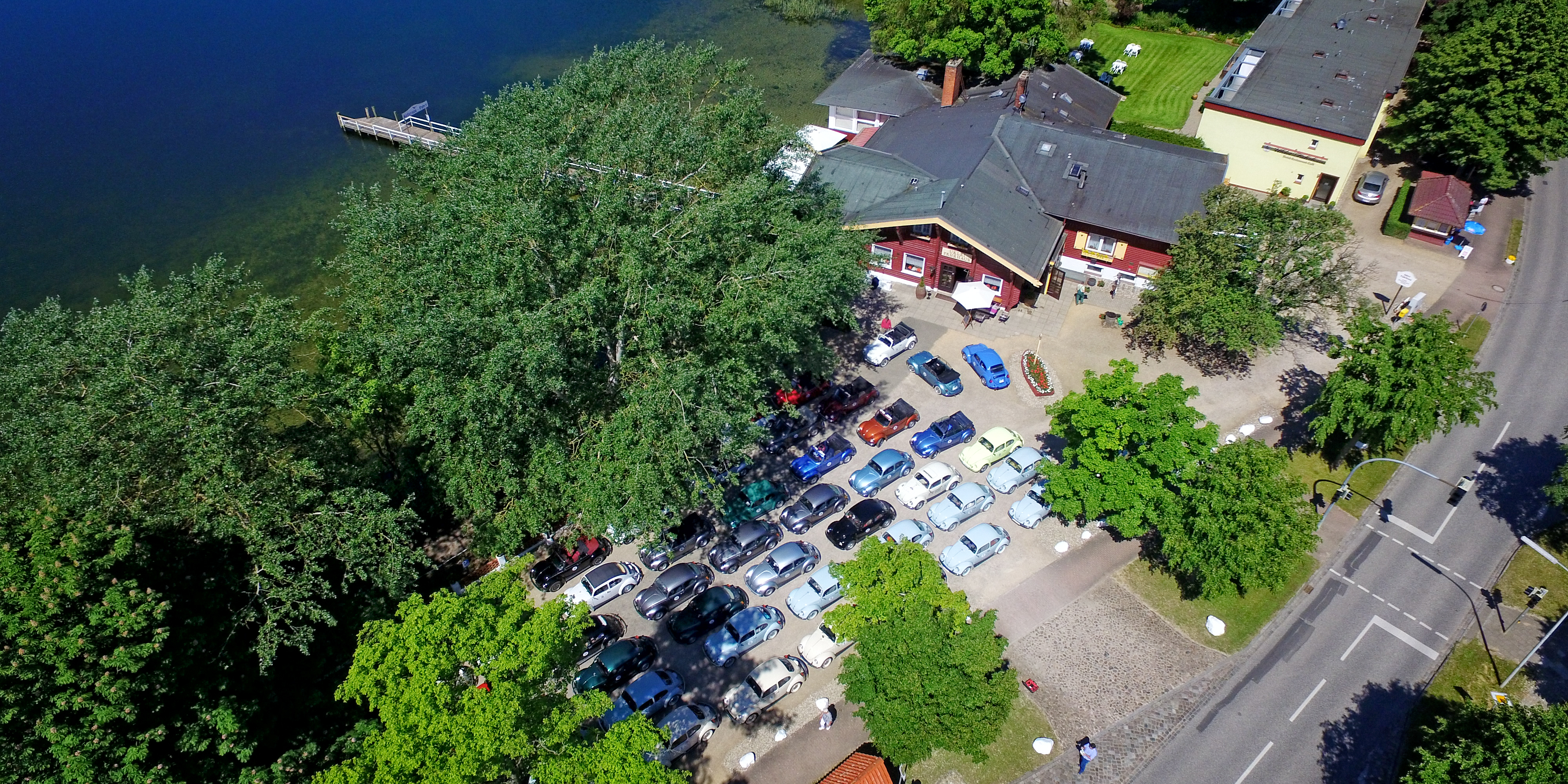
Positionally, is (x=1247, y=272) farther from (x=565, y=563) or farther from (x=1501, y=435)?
(x=565, y=563)

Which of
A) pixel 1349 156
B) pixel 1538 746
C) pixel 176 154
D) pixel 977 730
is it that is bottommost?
Result: pixel 977 730

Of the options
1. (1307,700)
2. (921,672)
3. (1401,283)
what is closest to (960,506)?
(921,672)

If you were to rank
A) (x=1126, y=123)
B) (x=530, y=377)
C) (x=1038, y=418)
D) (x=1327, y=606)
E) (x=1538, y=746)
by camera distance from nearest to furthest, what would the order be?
(x=1538, y=746) < (x=530, y=377) < (x=1327, y=606) < (x=1038, y=418) < (x=1126, y=123)

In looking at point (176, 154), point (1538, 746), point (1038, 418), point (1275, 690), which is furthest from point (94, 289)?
point (1538, 746)

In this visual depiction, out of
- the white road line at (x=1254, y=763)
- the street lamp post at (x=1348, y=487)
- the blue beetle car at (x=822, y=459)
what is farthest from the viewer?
the blue beetle car at (x=822, y=459)

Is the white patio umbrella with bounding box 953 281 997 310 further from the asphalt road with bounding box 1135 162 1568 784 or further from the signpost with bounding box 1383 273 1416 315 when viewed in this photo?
the signpost with bounding box 1383 273 1416 315

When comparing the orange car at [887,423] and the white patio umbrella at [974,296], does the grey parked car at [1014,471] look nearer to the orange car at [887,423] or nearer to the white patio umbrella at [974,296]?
the orange car at [887,423]

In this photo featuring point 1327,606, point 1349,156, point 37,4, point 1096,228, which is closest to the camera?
point 1327,606

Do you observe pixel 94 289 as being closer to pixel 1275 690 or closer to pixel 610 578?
pixel 610 578

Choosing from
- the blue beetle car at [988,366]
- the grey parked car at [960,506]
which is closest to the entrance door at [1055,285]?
the blue beetle car at [988,366]
